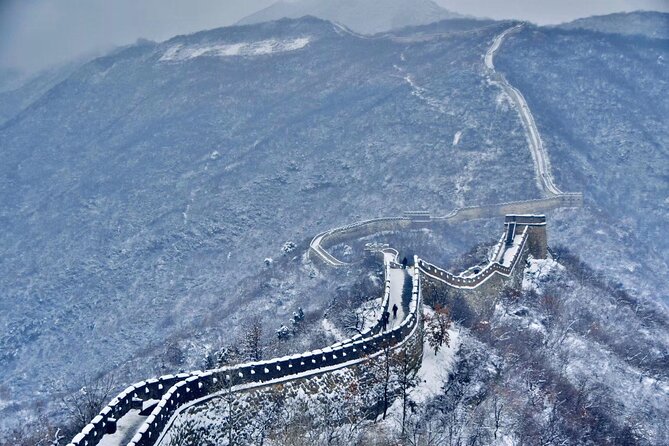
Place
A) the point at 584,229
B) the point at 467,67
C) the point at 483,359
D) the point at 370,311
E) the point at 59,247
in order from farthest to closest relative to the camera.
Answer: the point at 467,67, the point at 59,247, the point at 584,229, the point at 370,311, the point at 483,359

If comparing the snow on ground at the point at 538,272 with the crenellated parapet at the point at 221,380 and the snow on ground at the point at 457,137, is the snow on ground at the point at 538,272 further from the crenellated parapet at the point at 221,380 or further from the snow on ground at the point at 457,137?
the snow on ground at the point at 457,137

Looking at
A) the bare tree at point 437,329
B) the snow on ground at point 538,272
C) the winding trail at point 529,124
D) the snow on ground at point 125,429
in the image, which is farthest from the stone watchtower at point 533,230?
the snow on ground at point 125,429

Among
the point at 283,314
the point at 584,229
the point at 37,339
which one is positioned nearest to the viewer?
the point at 283,314

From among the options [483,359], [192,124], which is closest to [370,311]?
[483,359]

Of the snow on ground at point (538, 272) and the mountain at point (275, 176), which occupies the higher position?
the snow on ground at point (538, 272)

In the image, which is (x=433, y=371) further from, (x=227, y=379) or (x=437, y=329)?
(x=227, y=379)

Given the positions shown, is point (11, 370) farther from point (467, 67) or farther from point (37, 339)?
point (467, 67)
